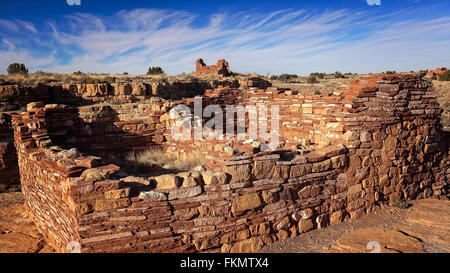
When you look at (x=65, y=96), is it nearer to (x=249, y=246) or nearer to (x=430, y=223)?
(x=249, y=246)

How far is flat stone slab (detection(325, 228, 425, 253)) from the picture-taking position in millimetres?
3555

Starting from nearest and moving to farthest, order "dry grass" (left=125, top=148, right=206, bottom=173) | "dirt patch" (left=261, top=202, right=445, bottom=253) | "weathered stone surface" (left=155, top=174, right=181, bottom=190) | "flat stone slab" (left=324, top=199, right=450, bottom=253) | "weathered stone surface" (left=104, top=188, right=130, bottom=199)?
"weathered stone surface" (left=104, top=188, right=130, bottom=199) < "flat stone slab" (left=324, top=199, right=450, bottom=253) < "weathered stone surface" (left=155, top=174, right=181, bottom=190) < "dirt patch" (left=261, top=202, right=445, bottom=253) < "dry grass" (left=125, top=148, right=206, bottom=173)

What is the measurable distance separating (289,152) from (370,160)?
5.40ft

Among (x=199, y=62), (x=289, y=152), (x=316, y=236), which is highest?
(x=199, y=62)

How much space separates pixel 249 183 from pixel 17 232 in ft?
15.7

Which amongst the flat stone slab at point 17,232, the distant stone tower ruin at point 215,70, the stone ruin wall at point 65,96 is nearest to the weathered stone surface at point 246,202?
the flat stone slab at point 17,232

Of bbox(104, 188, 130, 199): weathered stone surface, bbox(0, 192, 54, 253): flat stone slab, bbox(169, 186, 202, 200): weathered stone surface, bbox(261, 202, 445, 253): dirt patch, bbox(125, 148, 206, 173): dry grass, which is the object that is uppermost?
bbox(104, 188, 130, 199): weathered stone surface

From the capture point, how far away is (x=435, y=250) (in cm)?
358

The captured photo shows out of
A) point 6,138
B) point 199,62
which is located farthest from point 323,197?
point 199,62

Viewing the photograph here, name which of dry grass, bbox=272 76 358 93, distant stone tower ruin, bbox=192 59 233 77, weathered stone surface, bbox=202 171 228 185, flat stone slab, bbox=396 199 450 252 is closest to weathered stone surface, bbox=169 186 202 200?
weathered stone surface, bbox=202 171 228 185

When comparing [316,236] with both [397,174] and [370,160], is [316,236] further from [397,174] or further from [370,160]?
[397,174]

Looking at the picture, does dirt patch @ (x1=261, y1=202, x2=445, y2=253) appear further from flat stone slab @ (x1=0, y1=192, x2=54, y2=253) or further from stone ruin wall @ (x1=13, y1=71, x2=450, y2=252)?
flat stone slab @ (x1=0, y1=192, x2=54, y2=253)

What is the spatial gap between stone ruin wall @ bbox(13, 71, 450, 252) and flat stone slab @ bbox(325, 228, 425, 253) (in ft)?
2.21

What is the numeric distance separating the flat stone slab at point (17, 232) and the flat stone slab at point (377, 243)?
4783mm
